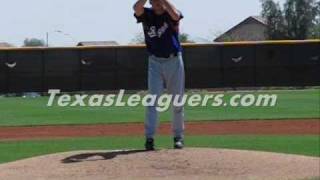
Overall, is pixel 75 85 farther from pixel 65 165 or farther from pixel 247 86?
pixel 65 165

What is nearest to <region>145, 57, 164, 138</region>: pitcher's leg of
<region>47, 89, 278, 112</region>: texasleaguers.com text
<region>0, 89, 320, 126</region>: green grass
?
<region>0, 89, 320, 126</region>: green grass

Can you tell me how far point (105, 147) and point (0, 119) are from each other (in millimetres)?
9145

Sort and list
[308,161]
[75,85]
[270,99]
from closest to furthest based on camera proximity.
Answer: [308,161] → [270,99] → [75,85]

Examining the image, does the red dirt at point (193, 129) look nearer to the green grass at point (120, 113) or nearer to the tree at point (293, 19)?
the green grass at point (120, 113)

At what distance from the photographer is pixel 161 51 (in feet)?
31.0

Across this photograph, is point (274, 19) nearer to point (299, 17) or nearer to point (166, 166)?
point (299, 17)

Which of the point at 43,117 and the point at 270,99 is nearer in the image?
the point at 43,117

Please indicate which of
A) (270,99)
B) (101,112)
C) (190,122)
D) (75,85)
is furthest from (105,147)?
(75,85)

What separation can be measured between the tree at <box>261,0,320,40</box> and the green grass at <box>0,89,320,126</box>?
61.7 m

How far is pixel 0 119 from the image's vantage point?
71.3ft

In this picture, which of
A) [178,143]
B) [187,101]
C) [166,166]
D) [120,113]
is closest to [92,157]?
[166,166]

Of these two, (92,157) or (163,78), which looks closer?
(92,157)

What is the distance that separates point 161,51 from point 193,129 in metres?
8.06

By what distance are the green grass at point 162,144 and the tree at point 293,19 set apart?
7412 cm
